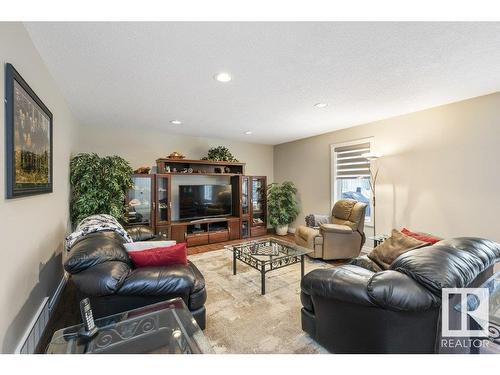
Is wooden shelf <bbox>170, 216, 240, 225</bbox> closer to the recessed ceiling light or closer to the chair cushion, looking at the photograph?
the chair cushion

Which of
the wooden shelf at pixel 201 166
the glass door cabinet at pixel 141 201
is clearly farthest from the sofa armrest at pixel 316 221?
the glass door cabinet at pixel 141 201

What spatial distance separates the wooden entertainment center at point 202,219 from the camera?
437cm

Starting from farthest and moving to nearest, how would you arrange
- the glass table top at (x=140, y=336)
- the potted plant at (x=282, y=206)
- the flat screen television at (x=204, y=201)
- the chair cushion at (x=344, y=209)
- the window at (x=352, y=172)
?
1. the potted plant at (x=282, y=206)
2. the flat screen television at (x=204, y=201)
3. the window at (x=352, y=172)
4. the chair cushion at (x=344, y=209)
5. the glass table top at (x=140, y=336)

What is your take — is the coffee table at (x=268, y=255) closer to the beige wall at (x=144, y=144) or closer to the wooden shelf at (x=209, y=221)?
the wooden shelf at (x=209, y=221)

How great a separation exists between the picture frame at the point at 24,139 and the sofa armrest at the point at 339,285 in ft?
6.53

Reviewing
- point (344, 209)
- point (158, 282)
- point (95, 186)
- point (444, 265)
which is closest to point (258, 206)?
point (344, 209)

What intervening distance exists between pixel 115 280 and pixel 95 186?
7.78 feet

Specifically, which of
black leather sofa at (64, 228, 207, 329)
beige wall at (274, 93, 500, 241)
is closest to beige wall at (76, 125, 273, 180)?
beige wall at (274, 93, 500, 241)

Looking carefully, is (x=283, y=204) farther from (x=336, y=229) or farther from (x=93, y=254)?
(x=93, y=254)

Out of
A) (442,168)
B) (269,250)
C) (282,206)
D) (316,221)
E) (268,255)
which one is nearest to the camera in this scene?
(268,255)

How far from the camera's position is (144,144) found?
15.4 ft

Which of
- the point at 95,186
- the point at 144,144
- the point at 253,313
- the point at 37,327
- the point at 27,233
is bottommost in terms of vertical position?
the point at 253,313
